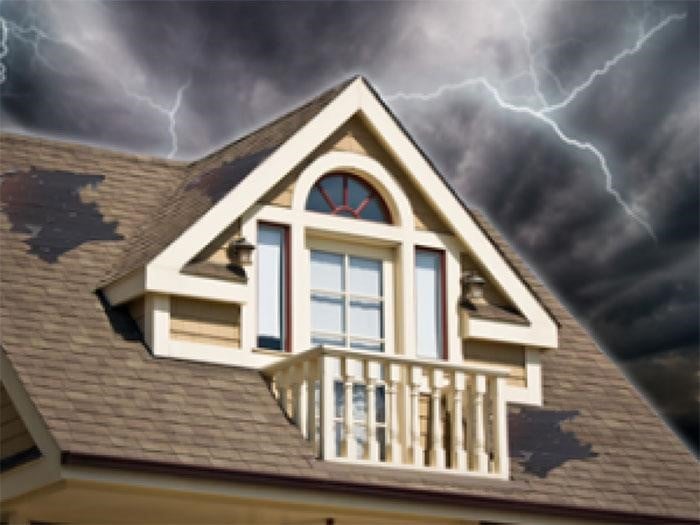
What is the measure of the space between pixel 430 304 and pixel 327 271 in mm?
1211

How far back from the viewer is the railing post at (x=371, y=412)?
19.5m

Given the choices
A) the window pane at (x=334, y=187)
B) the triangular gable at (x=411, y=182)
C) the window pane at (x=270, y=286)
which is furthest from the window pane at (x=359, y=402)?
the window pane at (x=334, y=187)

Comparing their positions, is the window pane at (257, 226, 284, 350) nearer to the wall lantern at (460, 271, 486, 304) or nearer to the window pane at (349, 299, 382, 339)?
the window pane at (349, 299, 382, 339)

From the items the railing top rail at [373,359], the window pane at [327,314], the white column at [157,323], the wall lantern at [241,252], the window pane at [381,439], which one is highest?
the wall lantern at [241,252]

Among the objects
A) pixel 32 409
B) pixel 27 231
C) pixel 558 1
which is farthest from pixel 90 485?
pixel 558 1

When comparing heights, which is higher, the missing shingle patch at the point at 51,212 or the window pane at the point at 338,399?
the missing shingle patch at the point at 51,212

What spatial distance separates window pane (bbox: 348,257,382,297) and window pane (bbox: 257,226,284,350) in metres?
0.84

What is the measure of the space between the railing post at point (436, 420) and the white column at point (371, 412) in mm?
659

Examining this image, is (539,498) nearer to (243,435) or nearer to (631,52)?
(243,435)

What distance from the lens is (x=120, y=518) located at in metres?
19.3

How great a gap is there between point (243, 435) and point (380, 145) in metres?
4.07

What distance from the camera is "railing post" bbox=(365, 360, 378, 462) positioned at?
64.0ft

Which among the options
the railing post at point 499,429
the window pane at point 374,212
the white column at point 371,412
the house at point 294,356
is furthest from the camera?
the window pane at point 374,212

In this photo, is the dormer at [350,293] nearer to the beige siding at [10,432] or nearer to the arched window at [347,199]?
the arched window at [347,199]
